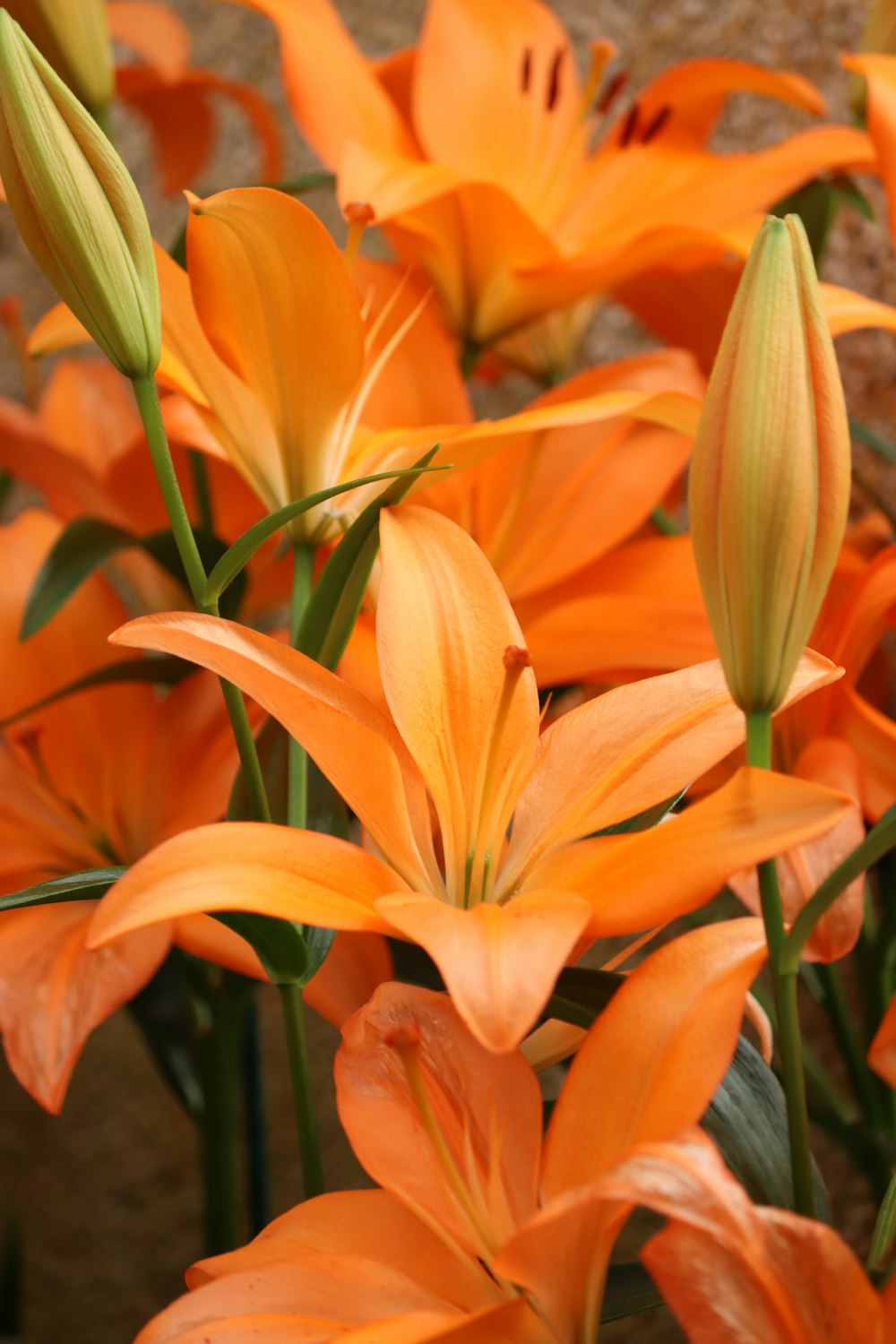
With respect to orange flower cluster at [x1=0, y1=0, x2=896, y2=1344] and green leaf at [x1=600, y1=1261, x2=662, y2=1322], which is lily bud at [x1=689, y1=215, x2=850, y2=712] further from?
green leaf at [x1=600, y1=1261, x2=662, y2=1322]

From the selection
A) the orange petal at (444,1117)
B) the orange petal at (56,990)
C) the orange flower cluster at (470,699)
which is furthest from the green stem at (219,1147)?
the orange petal at (444,1117)

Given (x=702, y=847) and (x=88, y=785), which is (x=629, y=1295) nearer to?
(x=702, y=847)

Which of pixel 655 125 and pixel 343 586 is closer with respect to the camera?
pixel 343 586

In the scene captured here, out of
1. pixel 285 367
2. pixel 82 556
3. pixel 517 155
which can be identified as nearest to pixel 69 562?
pixel 82 556

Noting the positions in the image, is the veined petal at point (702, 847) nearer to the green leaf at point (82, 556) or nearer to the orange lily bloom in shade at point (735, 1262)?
the orange lily bloom in shade at point (735, 1262)

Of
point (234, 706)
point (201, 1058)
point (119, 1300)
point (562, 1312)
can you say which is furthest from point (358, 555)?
point (119, 1300)

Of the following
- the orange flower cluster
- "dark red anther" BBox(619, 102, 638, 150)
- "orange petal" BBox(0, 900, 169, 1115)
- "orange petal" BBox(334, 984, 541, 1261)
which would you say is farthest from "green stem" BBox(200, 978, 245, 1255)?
"dark red anther" BBox(619, 102, 638, 150)
